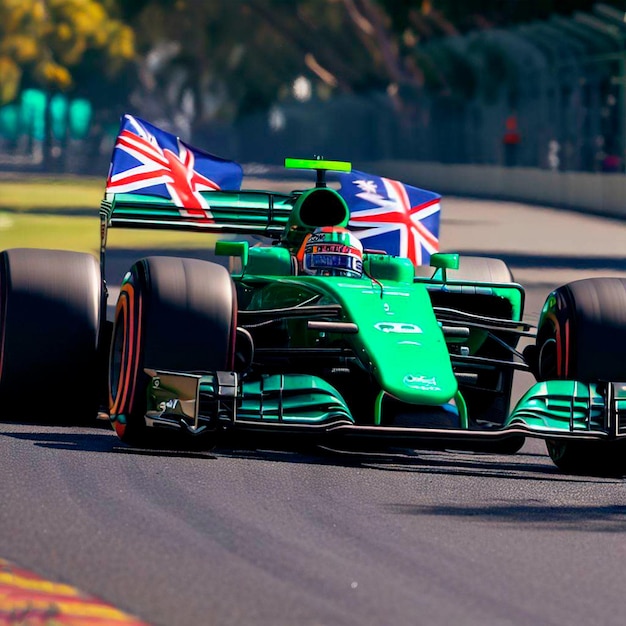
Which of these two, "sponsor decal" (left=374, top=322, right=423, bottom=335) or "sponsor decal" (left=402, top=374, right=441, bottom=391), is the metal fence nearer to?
"sponsor decal" (left=374, top=322, right=423, bottom=335)

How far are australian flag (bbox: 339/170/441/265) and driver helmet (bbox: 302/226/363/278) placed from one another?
1.78m

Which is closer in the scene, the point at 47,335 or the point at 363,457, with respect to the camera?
the point at 363,457

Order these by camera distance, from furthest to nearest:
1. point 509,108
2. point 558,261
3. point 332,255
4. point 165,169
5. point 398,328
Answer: point 509,108 → point 558,261 → point 165,169 → point 332,255 → point 398,328

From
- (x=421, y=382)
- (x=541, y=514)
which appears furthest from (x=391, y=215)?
(x=541, y=514)

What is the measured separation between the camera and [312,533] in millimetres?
6496

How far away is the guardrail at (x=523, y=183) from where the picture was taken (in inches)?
1580

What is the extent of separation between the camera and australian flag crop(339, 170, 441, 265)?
37.5 ft

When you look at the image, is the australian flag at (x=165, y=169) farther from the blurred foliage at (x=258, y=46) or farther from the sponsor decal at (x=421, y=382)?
the blurred foliage at (x=258, y=46)

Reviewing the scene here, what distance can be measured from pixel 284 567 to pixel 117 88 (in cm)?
9424

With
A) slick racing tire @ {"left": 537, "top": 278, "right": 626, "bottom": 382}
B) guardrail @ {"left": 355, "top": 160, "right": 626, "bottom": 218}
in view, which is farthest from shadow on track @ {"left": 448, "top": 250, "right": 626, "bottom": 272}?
slick racing tire @ {"left": 537, "top": 278, "right": 626, "bottom": 382}

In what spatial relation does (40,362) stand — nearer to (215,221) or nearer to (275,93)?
(215,221)

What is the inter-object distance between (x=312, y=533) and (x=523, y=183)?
42643mm

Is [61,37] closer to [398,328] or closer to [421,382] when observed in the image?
[398,328]

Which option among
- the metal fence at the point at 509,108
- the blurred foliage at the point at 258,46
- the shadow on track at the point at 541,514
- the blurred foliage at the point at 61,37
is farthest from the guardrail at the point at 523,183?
the shadow on track at the point at 541,514
